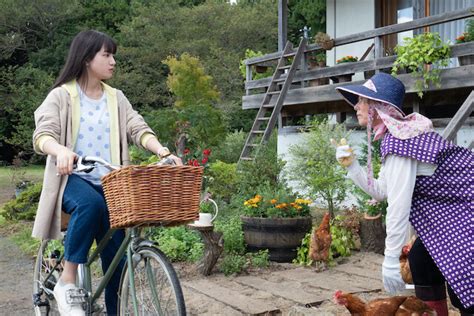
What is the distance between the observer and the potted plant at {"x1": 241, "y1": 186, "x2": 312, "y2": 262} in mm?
6633

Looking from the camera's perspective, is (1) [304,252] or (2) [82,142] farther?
(1) [304,252]

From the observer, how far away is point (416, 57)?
8.84 meters

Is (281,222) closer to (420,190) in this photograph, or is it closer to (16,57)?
(420,190)

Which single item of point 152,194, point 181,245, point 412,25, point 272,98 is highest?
point 412,25

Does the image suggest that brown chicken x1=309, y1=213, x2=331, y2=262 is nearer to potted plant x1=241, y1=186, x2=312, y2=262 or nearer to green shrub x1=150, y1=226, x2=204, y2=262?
Result: potted plant x1=241, y1=186, x2=312, y2=262

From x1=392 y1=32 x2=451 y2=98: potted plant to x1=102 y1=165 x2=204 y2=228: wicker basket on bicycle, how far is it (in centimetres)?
657

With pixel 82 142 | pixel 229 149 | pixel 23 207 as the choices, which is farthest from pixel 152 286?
pixel 229 149

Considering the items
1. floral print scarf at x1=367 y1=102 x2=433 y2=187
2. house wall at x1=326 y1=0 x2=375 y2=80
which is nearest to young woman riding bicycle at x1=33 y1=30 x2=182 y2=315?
floral print scarf at x1=367 y1=102 x2=433 y2=187

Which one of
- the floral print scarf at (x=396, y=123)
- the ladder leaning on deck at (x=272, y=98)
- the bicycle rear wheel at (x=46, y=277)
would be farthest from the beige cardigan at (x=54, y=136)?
the ladder leaning on deck at (x=272, y=98)

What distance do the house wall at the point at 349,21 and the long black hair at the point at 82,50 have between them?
35.6 feet

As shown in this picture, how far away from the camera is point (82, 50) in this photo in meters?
3.59

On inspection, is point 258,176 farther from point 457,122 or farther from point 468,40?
point 468,40

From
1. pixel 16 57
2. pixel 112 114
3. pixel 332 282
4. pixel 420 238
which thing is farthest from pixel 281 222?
pixel 16 57

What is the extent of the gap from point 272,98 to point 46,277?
8.95 meters
